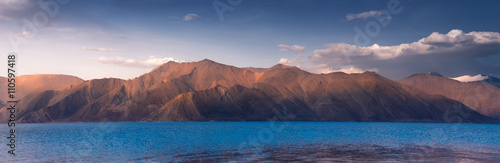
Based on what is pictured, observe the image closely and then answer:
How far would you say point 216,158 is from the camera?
4581 cm

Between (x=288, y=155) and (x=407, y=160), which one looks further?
(x=288, y=155)

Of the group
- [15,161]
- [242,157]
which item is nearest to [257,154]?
[242,157]

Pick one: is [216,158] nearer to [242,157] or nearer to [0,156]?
[242,157]

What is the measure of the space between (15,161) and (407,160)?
4817 centimetres

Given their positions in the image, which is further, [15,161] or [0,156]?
[0,156]

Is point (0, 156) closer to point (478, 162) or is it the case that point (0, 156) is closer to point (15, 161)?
point (15, 161)

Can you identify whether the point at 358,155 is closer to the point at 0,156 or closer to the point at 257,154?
the point at 257,154

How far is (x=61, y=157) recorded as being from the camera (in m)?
48.4

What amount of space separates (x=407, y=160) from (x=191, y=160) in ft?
87.3

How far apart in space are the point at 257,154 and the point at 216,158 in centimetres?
649

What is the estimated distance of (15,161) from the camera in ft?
146

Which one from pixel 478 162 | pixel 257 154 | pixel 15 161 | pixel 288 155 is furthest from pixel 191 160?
pixel 478 162

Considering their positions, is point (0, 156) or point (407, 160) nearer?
point (407, 160)

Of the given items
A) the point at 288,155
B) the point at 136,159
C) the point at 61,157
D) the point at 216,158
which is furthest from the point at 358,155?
the point at 61,157
